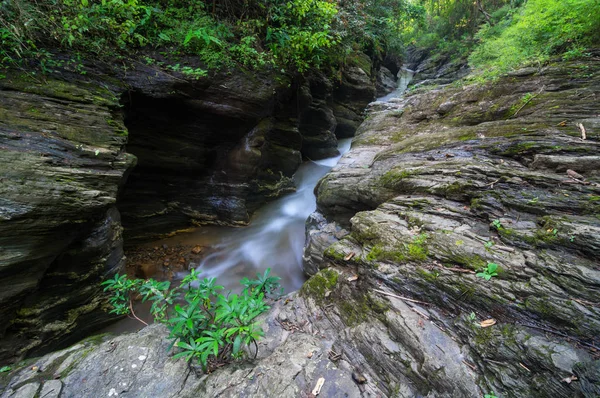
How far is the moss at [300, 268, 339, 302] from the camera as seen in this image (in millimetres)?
3775

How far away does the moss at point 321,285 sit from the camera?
149 inches

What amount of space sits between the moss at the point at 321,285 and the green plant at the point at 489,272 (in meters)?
1.84

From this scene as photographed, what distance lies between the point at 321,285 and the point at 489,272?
2.16 m

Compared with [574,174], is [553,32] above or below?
above

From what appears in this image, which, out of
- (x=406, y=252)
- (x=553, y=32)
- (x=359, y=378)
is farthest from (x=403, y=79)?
(x=359, y=378)

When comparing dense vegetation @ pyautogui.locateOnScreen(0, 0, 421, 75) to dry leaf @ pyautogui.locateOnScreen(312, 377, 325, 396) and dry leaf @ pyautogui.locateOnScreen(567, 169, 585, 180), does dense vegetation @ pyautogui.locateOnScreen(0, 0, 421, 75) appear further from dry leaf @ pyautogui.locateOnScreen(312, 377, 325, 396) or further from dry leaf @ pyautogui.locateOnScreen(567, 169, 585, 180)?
dry leaf @ pyautogui.locateOnScreen(312, 377, 325, 396)

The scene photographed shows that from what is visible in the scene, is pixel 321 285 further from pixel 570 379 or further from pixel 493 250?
pixel 570 379

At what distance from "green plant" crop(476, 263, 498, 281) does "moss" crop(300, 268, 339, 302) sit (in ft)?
6.04

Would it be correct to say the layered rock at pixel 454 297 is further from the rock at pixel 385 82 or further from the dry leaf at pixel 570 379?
the rock at pixel 385 82

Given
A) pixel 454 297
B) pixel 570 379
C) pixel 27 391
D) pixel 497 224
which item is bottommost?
pixel 27 391

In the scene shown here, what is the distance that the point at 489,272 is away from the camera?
268 centimetres

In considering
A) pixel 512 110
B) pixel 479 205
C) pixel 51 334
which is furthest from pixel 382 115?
pixel 51 334

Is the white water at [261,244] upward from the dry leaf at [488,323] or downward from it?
downward

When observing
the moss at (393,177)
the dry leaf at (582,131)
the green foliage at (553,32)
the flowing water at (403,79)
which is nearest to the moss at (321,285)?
the moss at (393,177)
